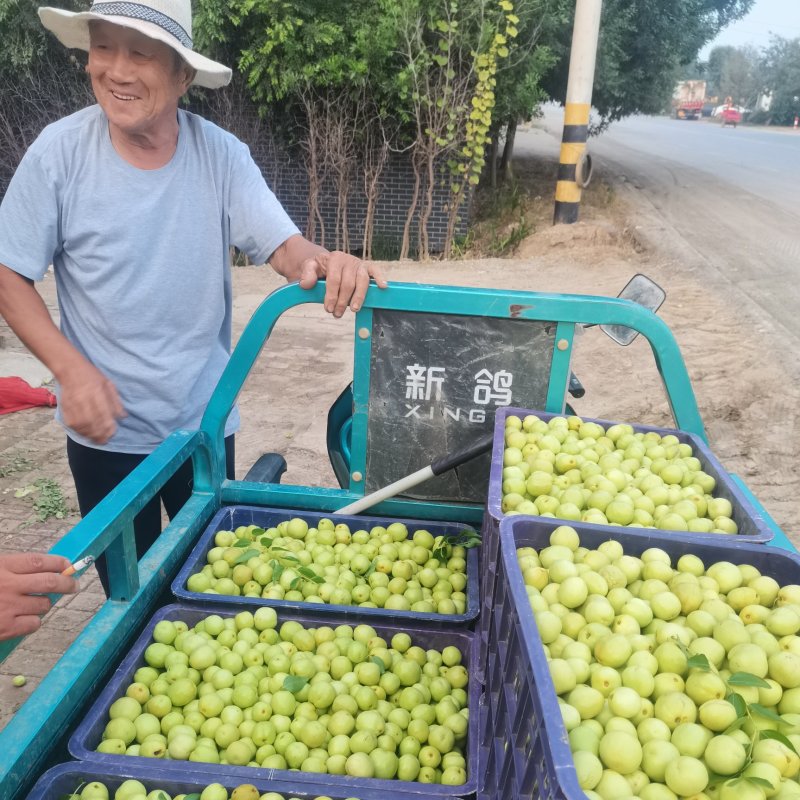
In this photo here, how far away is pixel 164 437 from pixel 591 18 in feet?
34.4

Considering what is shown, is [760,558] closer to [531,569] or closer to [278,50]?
A: [531,569]

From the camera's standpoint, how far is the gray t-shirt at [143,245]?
81.5 inches

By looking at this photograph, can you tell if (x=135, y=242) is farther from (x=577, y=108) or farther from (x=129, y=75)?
(x=577, y=108)

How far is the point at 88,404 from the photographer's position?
191cm

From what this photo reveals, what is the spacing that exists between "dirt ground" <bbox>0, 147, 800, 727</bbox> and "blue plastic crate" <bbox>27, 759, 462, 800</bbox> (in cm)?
176

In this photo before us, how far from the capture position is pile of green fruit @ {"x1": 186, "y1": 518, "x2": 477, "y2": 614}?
2.05 meters

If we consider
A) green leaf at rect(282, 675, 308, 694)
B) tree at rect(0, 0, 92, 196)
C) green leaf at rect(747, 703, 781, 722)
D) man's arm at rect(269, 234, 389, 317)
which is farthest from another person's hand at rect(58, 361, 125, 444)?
tree at rect(0, 0, 92, 196)

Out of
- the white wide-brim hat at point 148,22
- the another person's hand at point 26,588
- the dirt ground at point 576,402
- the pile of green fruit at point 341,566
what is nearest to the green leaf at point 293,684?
the pile of green fruit at point 341,566

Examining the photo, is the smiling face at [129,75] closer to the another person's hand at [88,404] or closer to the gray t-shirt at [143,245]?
the gray t-shirt at [143,245]

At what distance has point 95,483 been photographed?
244 centimetres

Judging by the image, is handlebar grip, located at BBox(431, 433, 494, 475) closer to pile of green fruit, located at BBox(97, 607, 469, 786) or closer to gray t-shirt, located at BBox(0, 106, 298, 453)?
pile of green fruit, located at BBox(97, 607, 469, 786)

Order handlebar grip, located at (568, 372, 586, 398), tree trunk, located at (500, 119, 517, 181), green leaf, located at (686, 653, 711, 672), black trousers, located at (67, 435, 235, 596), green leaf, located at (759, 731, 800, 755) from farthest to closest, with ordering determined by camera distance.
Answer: tree trunk, located at (500, 119, 517, 181), handlebar grip, located at (568, 372, 586, 398), black trousers, located at (67, 435, 235, 596), green leaf, located at (686, 653, 711, 672), green leaf, located at (759, 731, 800, 755)

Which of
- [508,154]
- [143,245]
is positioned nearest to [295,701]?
[143,245]

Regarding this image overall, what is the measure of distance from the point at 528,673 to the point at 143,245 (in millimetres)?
1663
